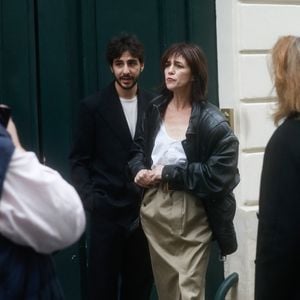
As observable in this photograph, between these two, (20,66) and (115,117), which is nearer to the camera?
(115,117)

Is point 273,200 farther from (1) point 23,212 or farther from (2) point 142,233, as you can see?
(2) point 142,233

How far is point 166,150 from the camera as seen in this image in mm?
3730

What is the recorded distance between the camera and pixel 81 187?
156 inches

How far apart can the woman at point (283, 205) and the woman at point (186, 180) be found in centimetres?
100

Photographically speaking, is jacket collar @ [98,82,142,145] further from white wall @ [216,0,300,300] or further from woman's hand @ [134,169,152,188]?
white wall @ [216,0,300,300]

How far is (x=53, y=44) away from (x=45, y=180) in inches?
103

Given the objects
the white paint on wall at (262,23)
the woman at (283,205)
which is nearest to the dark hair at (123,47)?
the white paint on wall at (262,23)

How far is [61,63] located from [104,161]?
0.87 meters

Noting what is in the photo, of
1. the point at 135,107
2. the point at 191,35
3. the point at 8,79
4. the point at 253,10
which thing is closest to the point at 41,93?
the point at 8,79

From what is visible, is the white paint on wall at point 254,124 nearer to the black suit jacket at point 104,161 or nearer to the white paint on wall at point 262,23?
the white paint on wall at point 262,23

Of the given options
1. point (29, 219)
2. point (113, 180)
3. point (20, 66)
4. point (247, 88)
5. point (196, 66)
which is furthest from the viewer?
point (247, 88)

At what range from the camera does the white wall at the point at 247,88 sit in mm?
4855

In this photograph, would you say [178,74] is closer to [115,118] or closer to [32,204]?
[115,118]

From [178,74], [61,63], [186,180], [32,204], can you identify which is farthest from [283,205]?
[61,63]
